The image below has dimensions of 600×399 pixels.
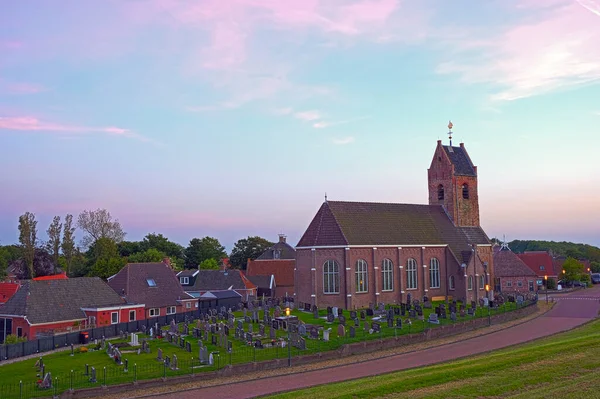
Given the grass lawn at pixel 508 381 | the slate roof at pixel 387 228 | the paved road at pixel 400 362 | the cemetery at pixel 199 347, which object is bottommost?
the paved road at pixel 400 362

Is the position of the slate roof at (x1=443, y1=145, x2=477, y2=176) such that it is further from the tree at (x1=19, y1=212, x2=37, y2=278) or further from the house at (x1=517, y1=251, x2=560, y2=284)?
the tree at (x1=19, y1=212, x2=37, y2=278)

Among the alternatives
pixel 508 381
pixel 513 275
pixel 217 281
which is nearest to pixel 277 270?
pixel 217 281

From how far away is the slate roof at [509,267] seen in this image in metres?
83.8

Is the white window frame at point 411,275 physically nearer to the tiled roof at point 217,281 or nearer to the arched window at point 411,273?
the arched window at point 411,273

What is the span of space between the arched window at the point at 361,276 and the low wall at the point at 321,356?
14691 mm

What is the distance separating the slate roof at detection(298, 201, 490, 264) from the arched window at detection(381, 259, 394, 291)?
230cm

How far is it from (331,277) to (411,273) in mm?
10467

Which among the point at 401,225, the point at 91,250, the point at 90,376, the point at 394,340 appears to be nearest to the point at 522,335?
the point at 394,340

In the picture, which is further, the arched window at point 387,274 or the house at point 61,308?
the arched window at point 387,274

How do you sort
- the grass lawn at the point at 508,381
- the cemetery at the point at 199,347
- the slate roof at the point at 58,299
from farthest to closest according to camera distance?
the slate roof at the point at 58,299
the cemetery at the point at 199,347
the grass lawn at the point at 508,381

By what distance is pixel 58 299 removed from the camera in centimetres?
4975

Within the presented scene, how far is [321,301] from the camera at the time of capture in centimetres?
5756

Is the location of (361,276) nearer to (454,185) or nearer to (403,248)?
(403,248)

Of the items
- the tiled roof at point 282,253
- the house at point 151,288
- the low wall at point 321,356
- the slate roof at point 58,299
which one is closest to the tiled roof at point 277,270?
the tiled roof at point 282,253
